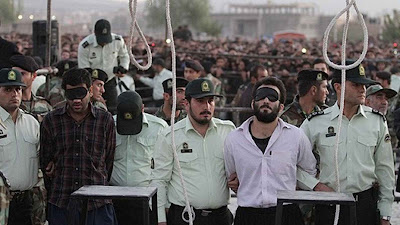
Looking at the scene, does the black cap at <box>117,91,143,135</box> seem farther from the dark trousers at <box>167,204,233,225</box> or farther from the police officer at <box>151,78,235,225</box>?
the dark trousers at <box>167,204,233,225</box>

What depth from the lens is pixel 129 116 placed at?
7625 mm

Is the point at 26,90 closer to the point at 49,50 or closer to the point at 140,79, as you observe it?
the point at 49,50

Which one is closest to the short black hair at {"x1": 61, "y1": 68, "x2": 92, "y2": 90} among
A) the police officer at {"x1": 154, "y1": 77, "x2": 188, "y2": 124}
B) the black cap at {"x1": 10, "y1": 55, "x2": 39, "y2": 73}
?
the police officer at {"x1": 154, "y1": 77, "x2": 188, "y2": 124}

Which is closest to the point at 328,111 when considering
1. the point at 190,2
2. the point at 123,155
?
the point at 123,155

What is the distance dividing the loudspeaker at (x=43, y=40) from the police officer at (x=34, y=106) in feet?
14.4

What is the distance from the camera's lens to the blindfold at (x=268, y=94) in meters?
6.38

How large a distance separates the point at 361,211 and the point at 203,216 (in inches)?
46.3

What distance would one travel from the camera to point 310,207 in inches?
285

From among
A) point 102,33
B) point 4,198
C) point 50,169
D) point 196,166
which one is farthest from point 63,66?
point 196,166

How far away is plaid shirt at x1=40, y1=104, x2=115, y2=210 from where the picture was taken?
Result: 7098mm

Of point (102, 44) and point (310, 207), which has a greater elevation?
point (102, 44)

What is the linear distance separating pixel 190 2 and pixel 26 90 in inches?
2843

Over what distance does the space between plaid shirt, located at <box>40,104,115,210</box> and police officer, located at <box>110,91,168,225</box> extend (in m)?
0.39

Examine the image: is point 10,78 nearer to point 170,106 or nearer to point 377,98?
point 170,106
